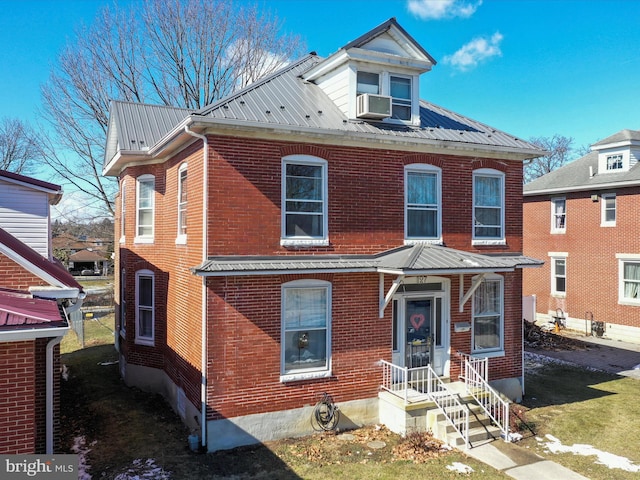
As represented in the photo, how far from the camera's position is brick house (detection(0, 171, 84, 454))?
6.84 metres

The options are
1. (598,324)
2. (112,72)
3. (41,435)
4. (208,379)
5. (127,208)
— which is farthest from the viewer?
(112,72)

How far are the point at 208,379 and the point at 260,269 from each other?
2549mm

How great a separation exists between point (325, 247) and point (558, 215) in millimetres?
19271

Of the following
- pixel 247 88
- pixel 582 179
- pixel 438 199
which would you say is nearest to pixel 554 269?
pixel 582 179

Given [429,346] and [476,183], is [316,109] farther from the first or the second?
[429,346]

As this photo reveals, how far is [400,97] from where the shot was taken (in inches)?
515

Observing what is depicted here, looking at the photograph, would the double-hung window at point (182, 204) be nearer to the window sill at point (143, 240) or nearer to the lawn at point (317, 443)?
the window sill at point (143, 240)

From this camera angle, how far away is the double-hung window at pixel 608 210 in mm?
23031

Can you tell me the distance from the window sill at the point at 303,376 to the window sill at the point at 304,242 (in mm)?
2935

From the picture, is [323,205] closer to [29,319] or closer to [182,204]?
[182,204]

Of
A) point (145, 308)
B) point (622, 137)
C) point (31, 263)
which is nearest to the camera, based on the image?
point (31, 263)

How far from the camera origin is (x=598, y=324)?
23250 millimetres

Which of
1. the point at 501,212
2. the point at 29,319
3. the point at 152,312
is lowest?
the point at 152,312

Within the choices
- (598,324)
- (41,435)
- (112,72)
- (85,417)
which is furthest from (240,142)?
(112,72)
